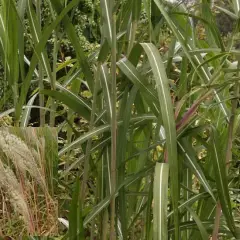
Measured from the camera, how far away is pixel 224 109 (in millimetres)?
846

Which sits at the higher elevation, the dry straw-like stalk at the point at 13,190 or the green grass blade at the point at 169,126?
the green grass blade at the point at 169,126

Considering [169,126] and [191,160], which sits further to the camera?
[191,160]

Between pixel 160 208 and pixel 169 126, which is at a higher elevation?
pixel 169 126

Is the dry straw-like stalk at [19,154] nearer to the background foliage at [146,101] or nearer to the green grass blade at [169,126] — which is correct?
the background foliage at [146,101]

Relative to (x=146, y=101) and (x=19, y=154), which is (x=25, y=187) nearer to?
(x=19, y=154)

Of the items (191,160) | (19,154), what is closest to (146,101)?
(191,160)

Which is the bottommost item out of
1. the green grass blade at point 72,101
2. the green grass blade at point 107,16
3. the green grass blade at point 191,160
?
the green grass blade at point 191,160

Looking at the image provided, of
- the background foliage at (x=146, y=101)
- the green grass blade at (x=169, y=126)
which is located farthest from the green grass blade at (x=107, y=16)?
the green grass blade at (x=169, y=126)

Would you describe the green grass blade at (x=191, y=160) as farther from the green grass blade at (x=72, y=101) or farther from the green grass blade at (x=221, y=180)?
the green grass blade at (x=72, y=101)

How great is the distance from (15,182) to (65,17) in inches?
11.5

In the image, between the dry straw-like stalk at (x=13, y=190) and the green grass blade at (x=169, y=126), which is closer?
the green grass blade at (x=169, y=126)

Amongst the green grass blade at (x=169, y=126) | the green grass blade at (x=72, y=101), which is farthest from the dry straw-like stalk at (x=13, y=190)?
the green grass blade at (x=169, y=126)

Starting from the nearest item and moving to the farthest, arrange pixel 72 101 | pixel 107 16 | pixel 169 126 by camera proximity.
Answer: pixel 169 126, pixel 107 16, pixel 72 101

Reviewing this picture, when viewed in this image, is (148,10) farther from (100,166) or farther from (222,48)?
(100,166)
